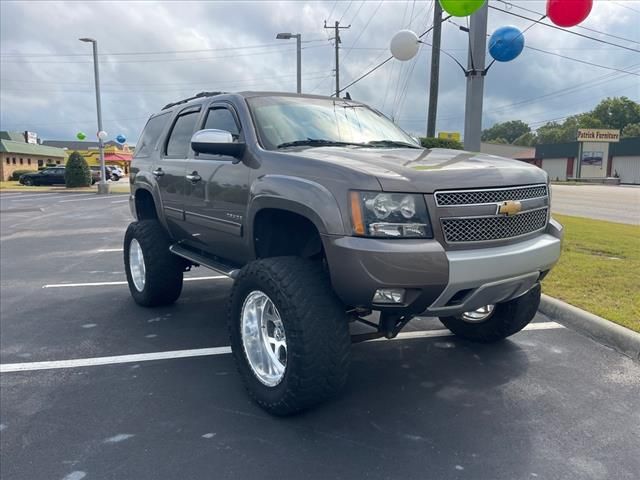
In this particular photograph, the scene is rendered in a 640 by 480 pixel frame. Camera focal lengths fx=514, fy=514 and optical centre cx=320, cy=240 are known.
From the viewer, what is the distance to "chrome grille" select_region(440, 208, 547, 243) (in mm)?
2893

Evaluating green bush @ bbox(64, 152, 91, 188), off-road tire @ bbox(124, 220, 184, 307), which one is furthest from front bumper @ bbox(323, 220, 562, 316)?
green bush @ bbox(64, 152, 91, 188)

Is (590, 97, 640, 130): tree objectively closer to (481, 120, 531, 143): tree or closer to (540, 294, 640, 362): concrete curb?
(481, 120, 531, 143): tree

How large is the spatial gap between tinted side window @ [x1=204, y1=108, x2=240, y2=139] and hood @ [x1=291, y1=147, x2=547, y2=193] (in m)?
A: 0.84

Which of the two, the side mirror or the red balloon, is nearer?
the side mirror

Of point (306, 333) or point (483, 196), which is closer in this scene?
point (306, 333)

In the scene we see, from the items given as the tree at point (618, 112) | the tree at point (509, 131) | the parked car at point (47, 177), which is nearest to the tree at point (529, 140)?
the tree at point (509, 131)

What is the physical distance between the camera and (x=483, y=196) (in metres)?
3.02

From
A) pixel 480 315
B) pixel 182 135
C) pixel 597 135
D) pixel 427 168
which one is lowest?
pixel 480 315

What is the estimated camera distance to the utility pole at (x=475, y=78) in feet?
28.4

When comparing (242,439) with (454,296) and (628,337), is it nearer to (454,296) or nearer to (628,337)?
(454,296)

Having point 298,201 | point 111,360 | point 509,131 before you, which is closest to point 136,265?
point 111,360

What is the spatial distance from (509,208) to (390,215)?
2.58 ft

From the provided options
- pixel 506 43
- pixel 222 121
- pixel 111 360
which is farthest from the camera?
pixel 506 43

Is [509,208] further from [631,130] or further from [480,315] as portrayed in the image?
[631,130]
